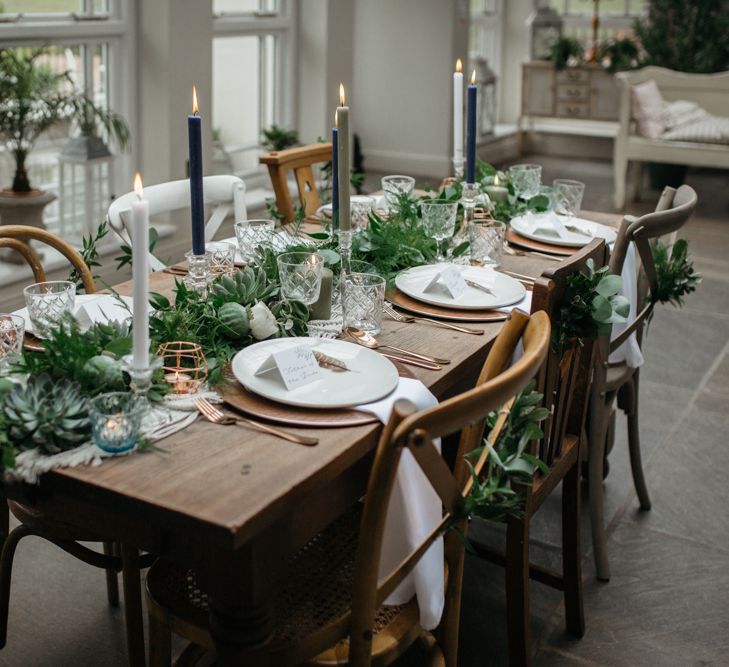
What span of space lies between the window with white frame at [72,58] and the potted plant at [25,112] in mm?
70

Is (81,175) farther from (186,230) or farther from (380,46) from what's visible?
(380,46)

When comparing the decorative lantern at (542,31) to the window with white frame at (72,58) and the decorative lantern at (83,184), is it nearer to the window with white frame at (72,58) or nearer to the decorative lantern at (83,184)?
the window with white frame at (72,58)

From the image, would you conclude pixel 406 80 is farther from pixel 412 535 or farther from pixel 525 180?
pixel 412 535

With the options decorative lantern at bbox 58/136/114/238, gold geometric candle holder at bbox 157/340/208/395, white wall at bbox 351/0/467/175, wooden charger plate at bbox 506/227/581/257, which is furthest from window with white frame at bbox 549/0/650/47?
gold geometric candle holder at bbox 157/340/208/395

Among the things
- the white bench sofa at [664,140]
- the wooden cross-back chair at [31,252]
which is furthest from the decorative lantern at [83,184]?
the white bench sofa at [664,140]

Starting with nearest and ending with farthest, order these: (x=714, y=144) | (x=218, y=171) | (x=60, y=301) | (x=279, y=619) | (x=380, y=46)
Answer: (x=279, y=619)
(x=60, y=301)
(x=218, y=171)
(x=714, y=144)
(x=380, y=46)

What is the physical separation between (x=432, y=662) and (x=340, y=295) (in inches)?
28.8

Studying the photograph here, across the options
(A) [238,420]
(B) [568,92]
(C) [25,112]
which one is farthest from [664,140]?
(A) [238,420]

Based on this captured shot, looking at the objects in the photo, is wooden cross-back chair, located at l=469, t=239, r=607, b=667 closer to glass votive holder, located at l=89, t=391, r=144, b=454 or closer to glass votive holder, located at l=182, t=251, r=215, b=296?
glass votive holder, located at l=182, t=251, r=215, b=296

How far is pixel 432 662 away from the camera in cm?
163

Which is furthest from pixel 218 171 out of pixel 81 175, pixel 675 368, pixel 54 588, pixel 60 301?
pixel 60 301

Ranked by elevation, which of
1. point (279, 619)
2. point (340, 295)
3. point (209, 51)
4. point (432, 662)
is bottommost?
point (432, 662)

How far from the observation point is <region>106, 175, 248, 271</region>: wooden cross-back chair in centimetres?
240

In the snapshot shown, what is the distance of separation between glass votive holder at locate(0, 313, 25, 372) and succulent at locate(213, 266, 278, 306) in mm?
371
